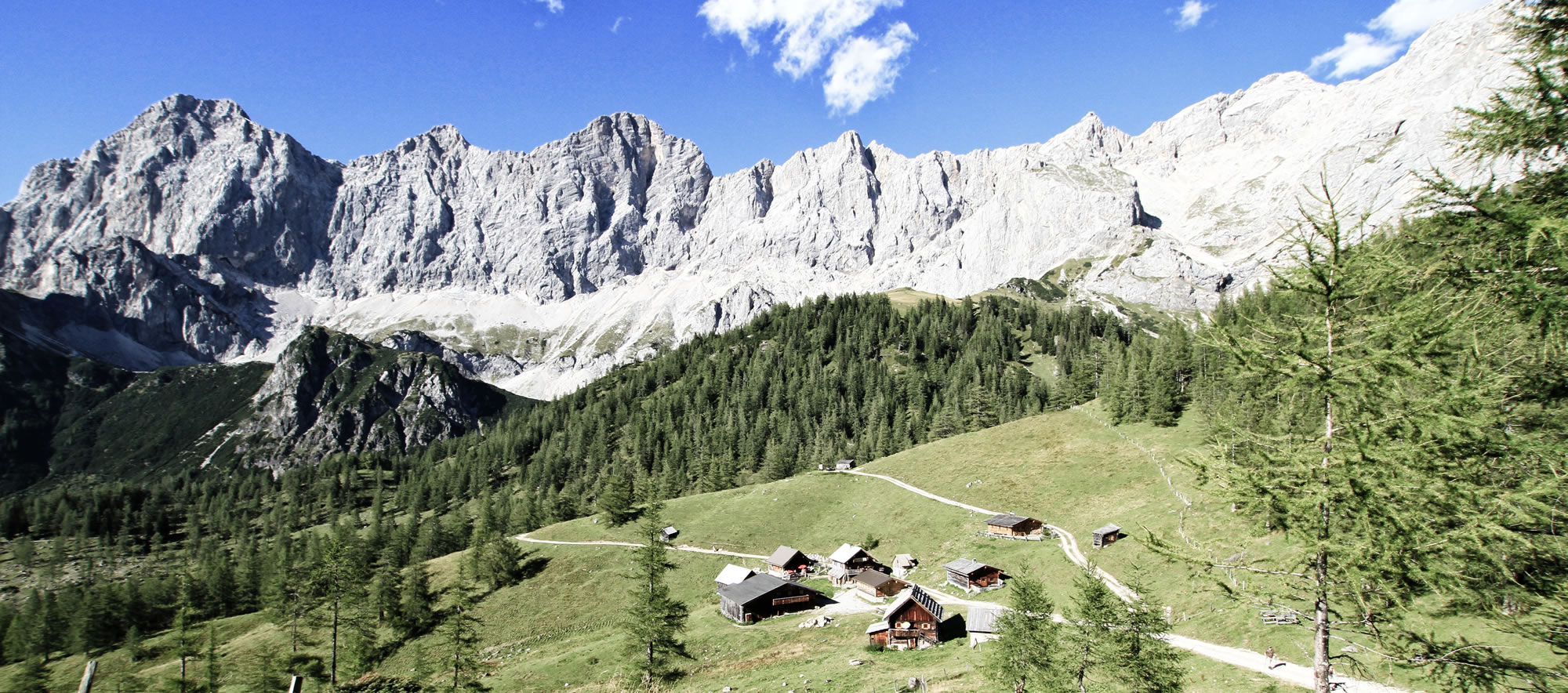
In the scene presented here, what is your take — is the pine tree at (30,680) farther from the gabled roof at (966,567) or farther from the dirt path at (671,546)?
the gabled roof at (966,567)

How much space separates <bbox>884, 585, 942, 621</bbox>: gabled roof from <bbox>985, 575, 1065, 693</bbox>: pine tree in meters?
16.7

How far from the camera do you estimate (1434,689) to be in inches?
A: 1148

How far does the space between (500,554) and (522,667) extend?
28.4 meters

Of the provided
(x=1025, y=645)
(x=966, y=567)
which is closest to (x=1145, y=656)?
(x=1025, y=645)

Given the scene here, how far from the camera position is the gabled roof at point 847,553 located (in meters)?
74.6

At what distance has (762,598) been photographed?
65688 millimetres

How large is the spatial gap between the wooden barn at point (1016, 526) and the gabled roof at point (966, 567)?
599 cm

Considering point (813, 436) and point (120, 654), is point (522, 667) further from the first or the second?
point (813, 436)

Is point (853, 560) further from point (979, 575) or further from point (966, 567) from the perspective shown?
point (979, 575)

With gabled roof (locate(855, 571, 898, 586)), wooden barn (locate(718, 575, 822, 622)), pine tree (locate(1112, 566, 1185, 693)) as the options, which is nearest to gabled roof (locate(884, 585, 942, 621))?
gabled roof (locate(855, 571, 898, 586))

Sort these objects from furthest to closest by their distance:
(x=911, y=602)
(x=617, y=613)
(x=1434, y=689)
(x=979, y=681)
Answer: (x=617, y=613) → (x=911, y=602) → (x=979, y=681) → (x=1434, y=689)

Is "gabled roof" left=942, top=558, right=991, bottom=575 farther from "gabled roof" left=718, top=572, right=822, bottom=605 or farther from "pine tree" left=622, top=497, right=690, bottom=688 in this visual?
"pine tree" left=622, top=497, right=690, bottom=688

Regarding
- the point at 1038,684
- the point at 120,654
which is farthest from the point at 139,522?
the point at 1038,684

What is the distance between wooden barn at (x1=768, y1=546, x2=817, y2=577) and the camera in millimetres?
76250
